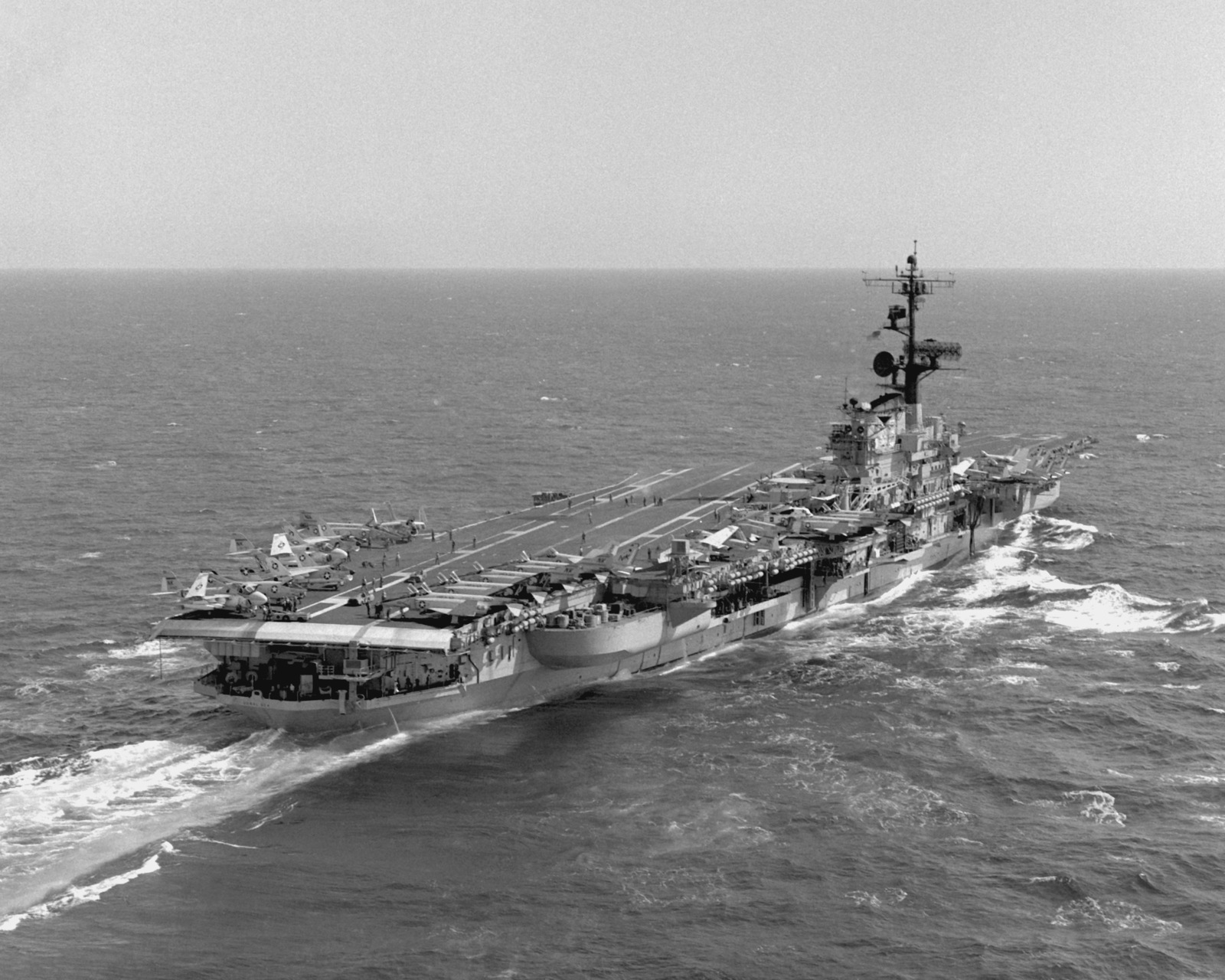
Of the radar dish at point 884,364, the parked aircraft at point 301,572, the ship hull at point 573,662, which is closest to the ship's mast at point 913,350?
the radar dish at point 884,364

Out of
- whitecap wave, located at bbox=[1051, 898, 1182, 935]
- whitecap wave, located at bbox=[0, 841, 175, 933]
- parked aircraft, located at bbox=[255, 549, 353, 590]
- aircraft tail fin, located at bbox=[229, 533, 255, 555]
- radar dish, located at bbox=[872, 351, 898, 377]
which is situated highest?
radar dish, located at bbox=[872, 351, 898, 377]

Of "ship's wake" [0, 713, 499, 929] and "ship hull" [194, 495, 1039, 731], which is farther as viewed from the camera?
"ship hull" [194, 495, 1039, 731]

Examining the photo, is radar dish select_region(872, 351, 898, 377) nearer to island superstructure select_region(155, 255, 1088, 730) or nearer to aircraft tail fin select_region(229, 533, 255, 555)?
island superstructure select_region(155, 255, 1088, 730)

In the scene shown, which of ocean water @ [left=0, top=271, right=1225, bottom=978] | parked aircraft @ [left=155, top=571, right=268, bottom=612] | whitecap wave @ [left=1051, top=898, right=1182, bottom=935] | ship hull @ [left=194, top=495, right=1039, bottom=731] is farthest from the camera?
parked aircraft @ [left=155, top=571, right=268, bottom=612]

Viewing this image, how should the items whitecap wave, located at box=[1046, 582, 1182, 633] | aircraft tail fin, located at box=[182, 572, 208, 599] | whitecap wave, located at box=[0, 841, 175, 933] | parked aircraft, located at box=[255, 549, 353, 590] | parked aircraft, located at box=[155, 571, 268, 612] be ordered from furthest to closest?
whitecap wave, located at box=[1046, 582, 1182, 633]
parked aircraft, located at box=[255, 549, 353, 590]
aircraft tail fin, located at box=[182, 572, 208, 599]
parked aircraft, located at box=[155, 571, 268, 612]
whitecap wave, located at box=[0, 841, 175, 933]

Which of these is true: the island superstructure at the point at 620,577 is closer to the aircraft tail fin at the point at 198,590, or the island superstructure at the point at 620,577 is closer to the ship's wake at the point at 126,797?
the aircraft tail fin at the point at 198,590

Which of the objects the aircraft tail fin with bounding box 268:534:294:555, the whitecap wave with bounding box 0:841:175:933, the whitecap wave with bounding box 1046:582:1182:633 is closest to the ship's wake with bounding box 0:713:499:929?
the whitecap wave with bounding box 0:841:175:933

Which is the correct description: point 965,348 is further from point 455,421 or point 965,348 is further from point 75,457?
point 75,457

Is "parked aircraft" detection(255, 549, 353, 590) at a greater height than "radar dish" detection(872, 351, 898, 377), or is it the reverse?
"radar dish" detection(872, 351, 898, 377)

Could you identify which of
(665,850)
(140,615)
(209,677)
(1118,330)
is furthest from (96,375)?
(1118,330)

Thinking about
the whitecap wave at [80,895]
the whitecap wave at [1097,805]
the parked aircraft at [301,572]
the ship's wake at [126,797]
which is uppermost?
the parked aircraft at [301,572]

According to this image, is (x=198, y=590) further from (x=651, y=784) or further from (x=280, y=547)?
(x=651, y=784)
